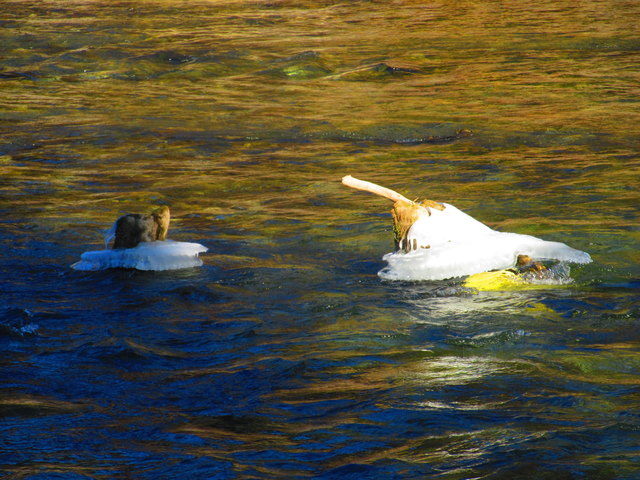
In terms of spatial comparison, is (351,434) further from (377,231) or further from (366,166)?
(366,166)

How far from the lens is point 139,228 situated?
18.8ft

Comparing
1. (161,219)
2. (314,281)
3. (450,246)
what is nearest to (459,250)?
(450,246)

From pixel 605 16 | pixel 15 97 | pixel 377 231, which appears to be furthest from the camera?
pixel 605 16

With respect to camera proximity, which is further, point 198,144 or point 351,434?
point 198,144

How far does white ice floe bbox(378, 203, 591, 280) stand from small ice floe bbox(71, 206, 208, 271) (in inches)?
56.8

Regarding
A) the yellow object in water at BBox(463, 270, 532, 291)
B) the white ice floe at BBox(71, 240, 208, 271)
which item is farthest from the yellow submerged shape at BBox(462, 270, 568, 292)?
the white ice floe at BBox(71, 240, 208, 271)

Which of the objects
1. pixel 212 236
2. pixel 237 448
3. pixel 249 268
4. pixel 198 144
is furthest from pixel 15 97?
pixel 237 448

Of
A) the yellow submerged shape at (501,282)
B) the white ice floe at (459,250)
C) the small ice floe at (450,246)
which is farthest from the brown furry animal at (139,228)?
the yellow submerged shape at (501,282)

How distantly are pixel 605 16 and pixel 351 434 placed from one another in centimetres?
1617

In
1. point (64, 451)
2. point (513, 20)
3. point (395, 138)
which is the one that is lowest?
point (64, 451)

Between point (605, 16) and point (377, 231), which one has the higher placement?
point (605, 16)

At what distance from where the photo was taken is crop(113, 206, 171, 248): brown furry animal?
566 centimetres

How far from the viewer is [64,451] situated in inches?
135

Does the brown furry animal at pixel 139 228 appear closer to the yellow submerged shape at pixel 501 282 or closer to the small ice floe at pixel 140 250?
the small ice floe at pixel 140 250
